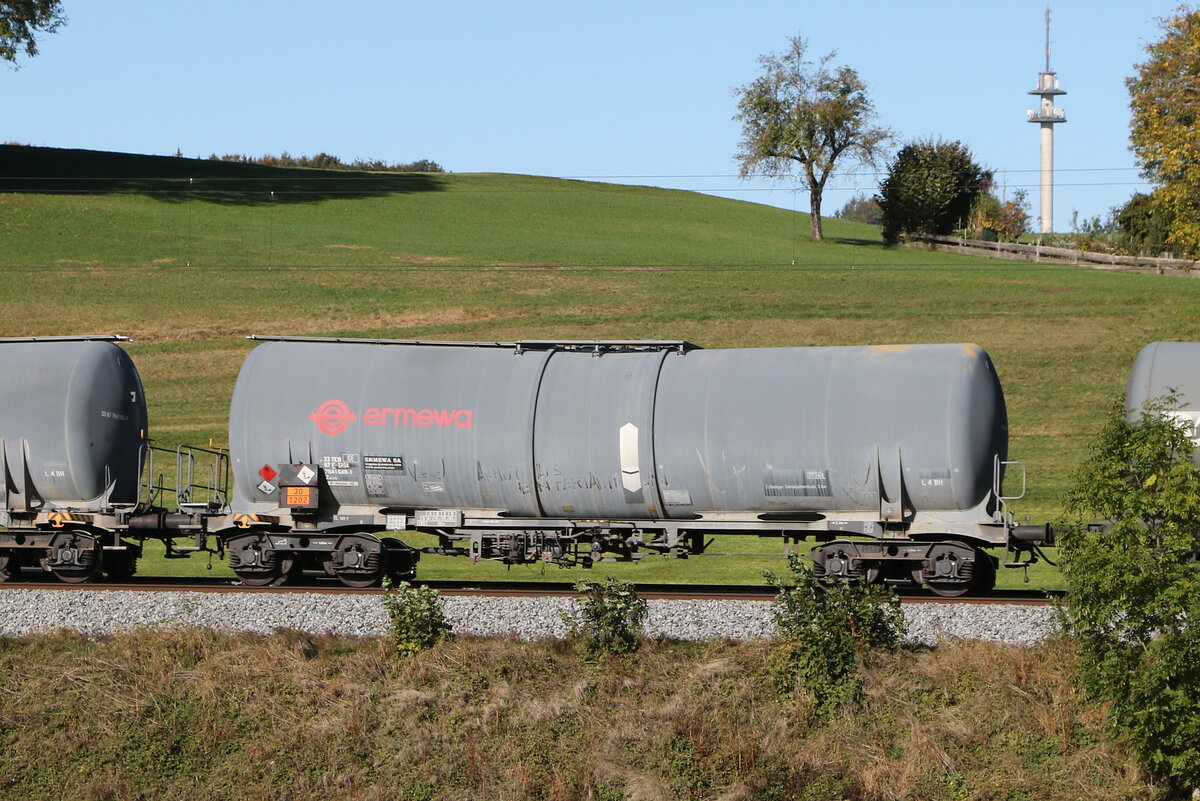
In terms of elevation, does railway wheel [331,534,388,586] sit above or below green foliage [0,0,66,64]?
below

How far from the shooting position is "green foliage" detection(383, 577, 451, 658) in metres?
15.9

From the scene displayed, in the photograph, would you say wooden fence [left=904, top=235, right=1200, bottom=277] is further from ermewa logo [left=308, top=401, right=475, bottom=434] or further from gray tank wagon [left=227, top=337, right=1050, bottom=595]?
ermewa logo [left=308, top=401, right=475, bottom=434]

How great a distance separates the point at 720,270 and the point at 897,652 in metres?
43.4

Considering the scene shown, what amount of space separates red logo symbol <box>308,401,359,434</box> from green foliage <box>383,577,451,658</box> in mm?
4384

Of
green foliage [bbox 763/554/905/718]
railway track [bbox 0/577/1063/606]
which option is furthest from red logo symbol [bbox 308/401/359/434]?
green foliage [bbox 763/554/905/718]

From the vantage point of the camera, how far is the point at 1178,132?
125 ft

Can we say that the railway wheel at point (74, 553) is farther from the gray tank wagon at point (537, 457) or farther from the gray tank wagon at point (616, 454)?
the gray tank wagon at point (616, 454)

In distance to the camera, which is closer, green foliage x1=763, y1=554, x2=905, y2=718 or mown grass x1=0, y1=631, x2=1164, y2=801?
mown grass x1=0, y1=631, x2=1164, y2=801

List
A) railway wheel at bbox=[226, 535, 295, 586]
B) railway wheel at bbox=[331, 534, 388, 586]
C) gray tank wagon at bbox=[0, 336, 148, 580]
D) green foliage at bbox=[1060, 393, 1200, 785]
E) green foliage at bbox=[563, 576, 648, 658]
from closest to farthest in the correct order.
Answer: green foliage at bbox=[1060, 393, 1200, 785] < green foliage at bbox=[563, 576, 648, 658] < railway wheel at bbox=[331, 534, 388, 586] < railway wheel at bbox=[226, 535, 295, 586] < gray tank wagon at bbox=[0, 336, 148, 580]

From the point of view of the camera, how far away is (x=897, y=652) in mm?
15320

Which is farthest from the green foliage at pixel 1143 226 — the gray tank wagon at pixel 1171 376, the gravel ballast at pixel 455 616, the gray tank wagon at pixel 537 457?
the gravel ballast at pixel 455 616

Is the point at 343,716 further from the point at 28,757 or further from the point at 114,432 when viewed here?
the point at 114,432

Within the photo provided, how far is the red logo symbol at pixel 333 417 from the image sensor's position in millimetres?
19703

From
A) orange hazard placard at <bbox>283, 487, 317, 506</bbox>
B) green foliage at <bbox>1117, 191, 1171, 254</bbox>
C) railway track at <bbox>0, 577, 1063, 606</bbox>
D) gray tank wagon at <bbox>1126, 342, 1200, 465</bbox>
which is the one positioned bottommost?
railway track at <bbox>0, 577, 1063, 606</bbox>
